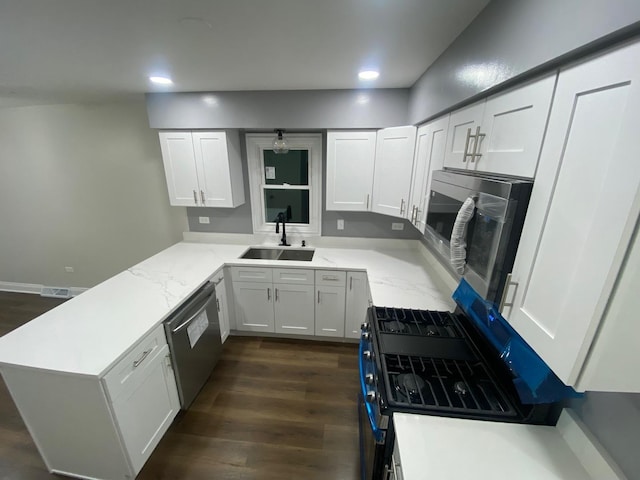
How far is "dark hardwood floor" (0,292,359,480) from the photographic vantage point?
1.60 meters

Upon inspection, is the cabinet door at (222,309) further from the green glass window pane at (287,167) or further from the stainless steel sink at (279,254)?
the green glass window pane at (287,167)

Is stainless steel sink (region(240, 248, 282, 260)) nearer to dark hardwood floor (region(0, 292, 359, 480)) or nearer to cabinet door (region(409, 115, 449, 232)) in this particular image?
dark hardwood floor (region(0, 292, 359, 480))

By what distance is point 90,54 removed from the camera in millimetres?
1425

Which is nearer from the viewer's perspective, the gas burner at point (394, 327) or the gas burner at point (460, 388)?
the gas burner at point (460, 388)

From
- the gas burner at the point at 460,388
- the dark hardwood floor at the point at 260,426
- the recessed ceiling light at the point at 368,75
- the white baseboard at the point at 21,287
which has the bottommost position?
the dark hardwood floor at the point at 260,426

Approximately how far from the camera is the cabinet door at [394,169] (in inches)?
82.1

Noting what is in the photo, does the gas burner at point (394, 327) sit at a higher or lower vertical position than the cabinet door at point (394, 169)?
lower

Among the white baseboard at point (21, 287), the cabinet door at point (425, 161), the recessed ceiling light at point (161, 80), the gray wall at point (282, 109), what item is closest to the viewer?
the cabinet door at point (425, 161)

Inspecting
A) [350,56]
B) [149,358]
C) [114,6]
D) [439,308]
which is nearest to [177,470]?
[149,358]

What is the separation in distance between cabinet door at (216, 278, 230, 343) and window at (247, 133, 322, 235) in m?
0.82

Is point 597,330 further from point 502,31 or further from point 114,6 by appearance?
point 114,6

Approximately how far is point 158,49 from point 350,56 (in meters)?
1.04

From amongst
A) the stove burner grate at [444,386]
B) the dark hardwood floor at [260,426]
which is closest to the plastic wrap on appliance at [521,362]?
the stove burner grate at [444,386]

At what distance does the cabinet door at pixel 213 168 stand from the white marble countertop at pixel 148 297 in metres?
0.57
